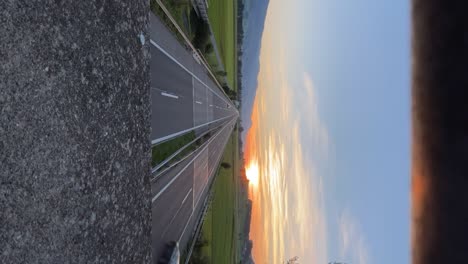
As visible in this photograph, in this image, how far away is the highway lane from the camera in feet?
42.4

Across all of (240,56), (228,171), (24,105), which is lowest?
(228,171)

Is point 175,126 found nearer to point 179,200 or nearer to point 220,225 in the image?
point 179,200

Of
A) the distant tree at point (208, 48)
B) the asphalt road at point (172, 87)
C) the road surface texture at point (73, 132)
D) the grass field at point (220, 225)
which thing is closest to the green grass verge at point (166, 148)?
the asphalt road at point (172, 87)

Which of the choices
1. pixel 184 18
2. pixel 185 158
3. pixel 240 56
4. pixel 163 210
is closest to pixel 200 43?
pixel 184 18

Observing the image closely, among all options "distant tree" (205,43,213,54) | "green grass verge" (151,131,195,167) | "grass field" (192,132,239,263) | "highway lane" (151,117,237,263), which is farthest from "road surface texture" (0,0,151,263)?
"distant tree" (205,43,213,54)

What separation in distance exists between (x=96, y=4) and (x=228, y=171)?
139ft

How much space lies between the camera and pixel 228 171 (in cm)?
4475

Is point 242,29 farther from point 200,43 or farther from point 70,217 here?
point 70,217

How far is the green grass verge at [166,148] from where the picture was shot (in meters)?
12.7

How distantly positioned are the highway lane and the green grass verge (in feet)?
2.76

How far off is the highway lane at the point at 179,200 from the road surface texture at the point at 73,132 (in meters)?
7.84

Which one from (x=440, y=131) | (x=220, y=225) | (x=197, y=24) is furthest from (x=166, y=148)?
(x=220, y=225)

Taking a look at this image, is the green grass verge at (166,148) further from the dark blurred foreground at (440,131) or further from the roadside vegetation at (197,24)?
the dark blurred foreground at (440,131)

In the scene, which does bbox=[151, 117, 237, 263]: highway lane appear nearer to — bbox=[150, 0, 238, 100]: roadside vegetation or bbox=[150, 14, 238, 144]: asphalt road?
bbox=[150, 14, 238, 144]: asphalt road
